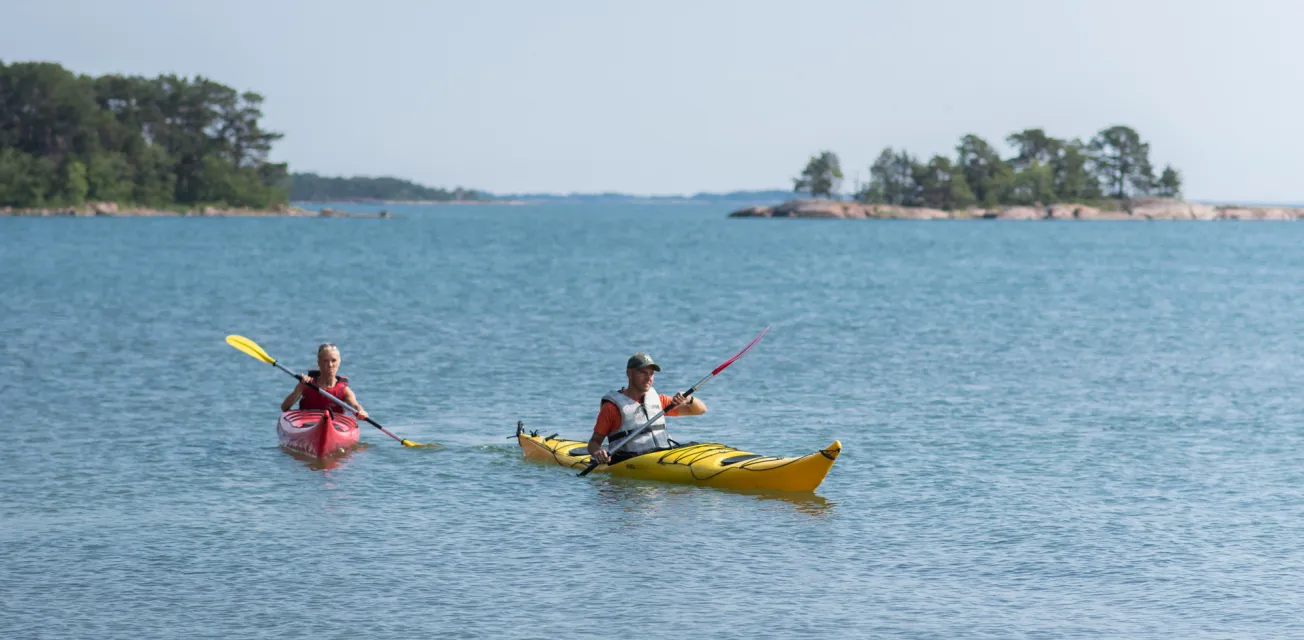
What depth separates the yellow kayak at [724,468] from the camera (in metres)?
17.8

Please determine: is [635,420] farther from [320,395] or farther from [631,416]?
[320,395]

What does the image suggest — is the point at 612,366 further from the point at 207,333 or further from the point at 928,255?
the point at 928,255

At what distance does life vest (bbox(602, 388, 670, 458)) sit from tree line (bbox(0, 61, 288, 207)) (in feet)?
521

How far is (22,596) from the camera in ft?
43.7

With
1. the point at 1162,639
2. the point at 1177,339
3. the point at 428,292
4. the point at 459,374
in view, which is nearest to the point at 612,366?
the point at 459,374

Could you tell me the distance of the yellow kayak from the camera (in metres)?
17.8

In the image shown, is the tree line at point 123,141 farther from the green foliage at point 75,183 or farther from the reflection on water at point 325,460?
the reflection on water at point 325,460

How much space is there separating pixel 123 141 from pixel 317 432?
165 m

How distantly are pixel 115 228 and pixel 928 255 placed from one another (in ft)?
260

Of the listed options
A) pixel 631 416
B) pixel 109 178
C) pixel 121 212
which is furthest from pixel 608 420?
pixel 121 212

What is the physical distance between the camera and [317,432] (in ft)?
67.1

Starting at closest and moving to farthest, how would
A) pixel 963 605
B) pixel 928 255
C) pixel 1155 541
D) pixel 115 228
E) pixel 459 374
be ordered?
pixel 963 605 < pixel 1155 541 < pixel 459 374 < pixel 928 255 < pixel 115 228

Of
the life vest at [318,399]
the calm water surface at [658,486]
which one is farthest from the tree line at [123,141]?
the life vest at [318,399]

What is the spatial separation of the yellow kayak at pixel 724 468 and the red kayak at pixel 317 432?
3471 mm
